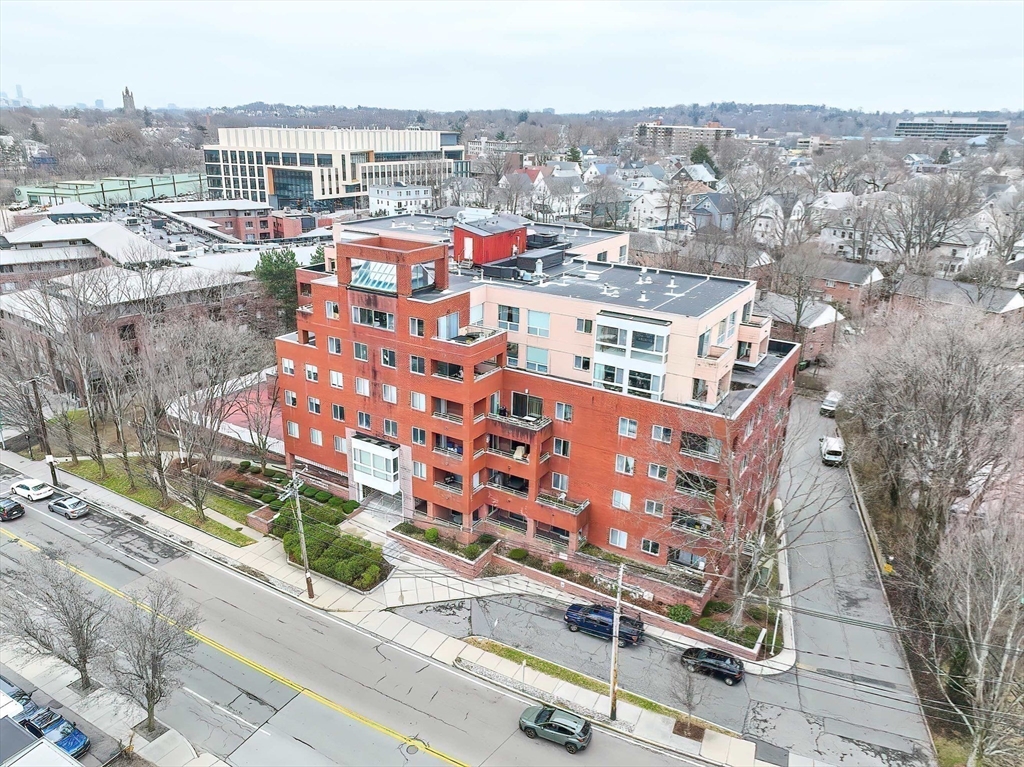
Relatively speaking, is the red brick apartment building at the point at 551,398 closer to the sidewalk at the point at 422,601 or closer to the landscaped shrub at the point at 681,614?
the landscaped shrub at the point at 681,614

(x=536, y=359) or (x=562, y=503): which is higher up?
(x=536, y=359)

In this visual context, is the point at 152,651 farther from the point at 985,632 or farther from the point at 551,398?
the point at 985,632

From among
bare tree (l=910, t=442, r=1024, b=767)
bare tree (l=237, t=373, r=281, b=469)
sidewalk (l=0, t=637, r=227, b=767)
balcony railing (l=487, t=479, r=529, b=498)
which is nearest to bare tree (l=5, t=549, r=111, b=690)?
sidewalk (l=0, t=637, r=227, b=767)

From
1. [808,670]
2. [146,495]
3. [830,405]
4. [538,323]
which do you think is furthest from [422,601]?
[830,405]

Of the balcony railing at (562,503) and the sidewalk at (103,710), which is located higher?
the balcony railing at (562,503)

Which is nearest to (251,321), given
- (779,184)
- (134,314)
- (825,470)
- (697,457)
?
(134,314)

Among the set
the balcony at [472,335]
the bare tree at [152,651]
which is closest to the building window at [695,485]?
the balcony at [472,335]
